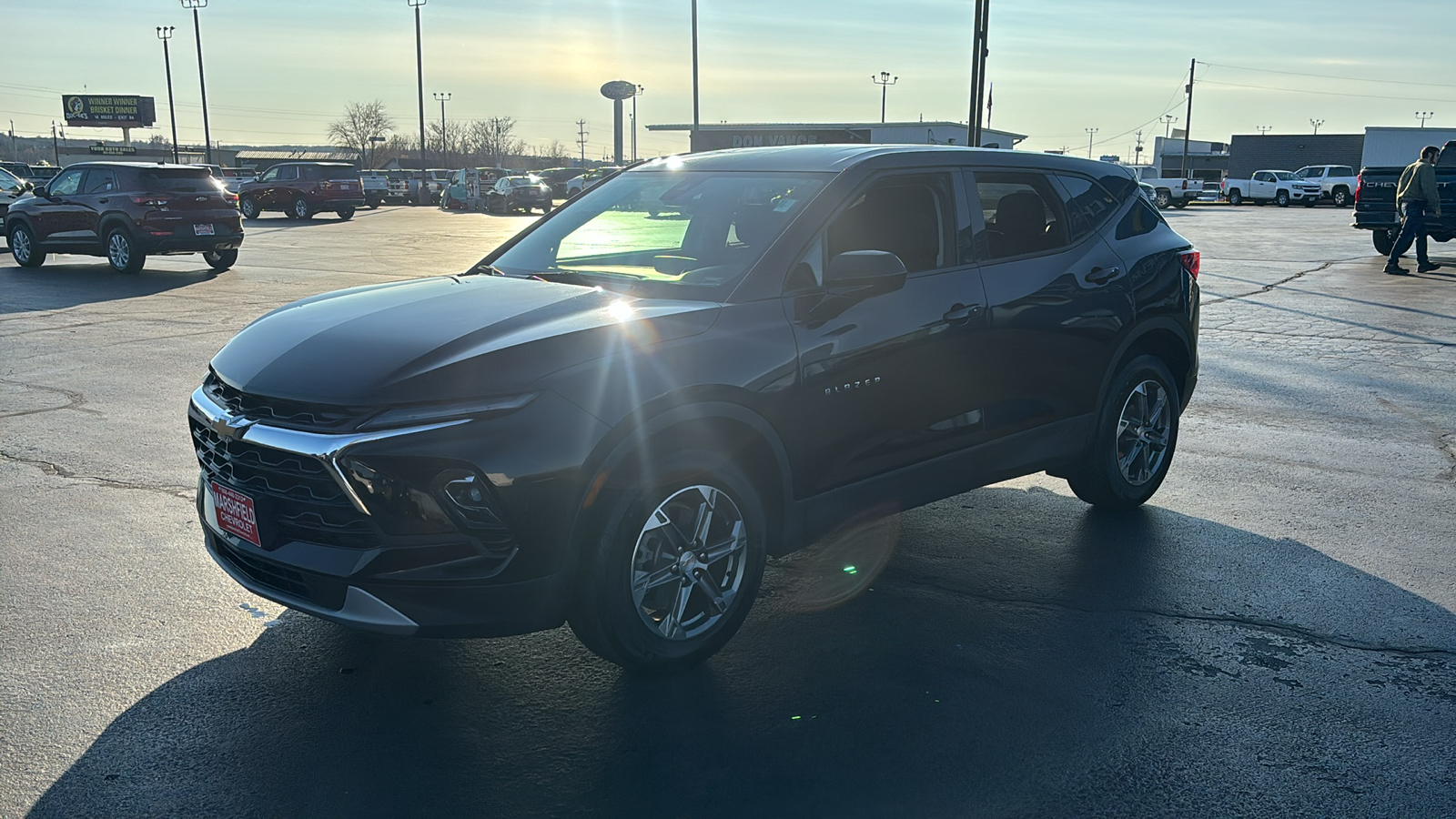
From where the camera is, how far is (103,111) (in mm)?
113375

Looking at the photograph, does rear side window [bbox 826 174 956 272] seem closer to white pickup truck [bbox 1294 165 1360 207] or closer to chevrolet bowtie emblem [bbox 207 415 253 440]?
chevrolet bowtie emblem [bbox 207 415 253 440]

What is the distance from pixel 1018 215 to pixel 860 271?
1530 mm

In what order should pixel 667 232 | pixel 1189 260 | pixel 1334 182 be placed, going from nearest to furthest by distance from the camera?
pixel 667 232 < pixel 1189 260 < pixel 1334 182

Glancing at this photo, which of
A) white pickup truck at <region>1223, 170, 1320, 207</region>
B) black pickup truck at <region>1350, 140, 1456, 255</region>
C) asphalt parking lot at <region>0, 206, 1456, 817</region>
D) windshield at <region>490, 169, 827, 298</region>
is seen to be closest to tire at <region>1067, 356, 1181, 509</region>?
asphalt parking lot at <region>0, 206, 1456, 817</region>

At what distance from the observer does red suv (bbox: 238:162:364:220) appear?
122 feet

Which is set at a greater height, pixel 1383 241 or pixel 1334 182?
pixel 1334 182

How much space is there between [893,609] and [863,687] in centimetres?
73

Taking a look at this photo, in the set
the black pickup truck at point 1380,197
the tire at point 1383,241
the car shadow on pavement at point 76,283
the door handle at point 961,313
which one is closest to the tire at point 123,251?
the car shadow on pavement at point 76,283

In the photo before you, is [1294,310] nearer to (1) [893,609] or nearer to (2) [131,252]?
(1) [893,609]

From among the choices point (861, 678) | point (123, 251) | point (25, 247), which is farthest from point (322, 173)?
point (861, 678)

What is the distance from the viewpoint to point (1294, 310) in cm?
1409

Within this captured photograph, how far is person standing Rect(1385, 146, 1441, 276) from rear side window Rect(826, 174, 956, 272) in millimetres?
15341

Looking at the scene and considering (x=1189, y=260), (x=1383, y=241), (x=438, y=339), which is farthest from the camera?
(x=1383, y=241)

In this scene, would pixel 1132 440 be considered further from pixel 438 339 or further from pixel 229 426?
pixel 229 426
